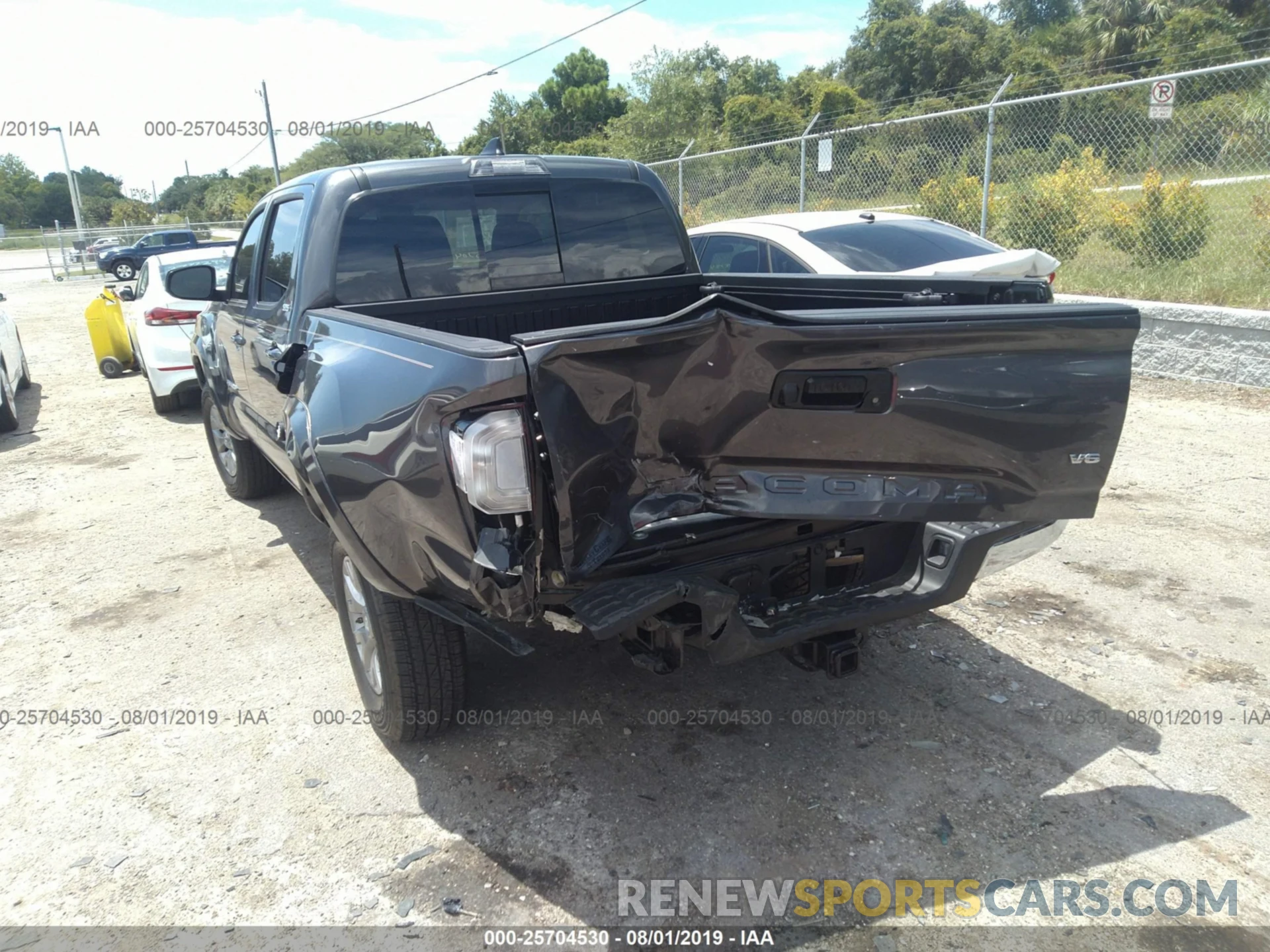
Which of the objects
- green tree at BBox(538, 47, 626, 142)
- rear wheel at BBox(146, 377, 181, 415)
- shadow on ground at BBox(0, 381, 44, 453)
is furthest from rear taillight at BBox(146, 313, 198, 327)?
green tree at BBox(538, 47, 626, 142)

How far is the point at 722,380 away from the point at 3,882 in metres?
2.66

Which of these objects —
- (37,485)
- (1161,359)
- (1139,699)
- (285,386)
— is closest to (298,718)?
(285,386)

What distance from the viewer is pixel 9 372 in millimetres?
9367

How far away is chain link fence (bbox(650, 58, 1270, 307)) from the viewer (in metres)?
8.45

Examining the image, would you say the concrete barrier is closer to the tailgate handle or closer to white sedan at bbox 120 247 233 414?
the tailgate handle

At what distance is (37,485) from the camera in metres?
6.98

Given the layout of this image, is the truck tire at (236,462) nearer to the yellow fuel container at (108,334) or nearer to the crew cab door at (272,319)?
the crew cab door at (272,319)

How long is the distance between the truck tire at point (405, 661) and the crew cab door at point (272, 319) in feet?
2.88

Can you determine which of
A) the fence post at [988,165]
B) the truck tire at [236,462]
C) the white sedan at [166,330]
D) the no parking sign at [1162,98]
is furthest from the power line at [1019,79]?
the truck tire at [236,462]

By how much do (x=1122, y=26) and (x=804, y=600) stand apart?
53.5m

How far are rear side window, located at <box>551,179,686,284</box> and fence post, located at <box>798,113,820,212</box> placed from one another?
26.3ft

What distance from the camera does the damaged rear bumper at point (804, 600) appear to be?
2402mm

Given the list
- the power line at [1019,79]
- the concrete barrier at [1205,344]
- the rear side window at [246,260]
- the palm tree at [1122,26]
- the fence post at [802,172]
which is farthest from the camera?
the palm tree at [1122,26]

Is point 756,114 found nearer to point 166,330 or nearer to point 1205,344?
point 1205,344
